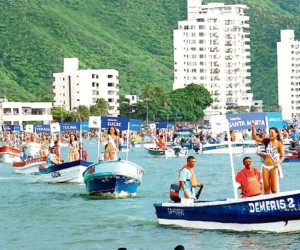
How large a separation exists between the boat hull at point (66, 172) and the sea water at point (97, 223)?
428mm

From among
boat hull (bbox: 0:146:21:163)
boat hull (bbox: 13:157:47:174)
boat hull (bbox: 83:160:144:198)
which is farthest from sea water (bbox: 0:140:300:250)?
boat hull (bbox: 0:146:21:163)

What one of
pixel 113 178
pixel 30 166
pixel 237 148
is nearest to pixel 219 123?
pixel 113 178

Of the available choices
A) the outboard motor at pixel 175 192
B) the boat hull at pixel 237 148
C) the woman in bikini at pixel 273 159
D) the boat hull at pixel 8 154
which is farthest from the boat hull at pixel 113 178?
the boat hull at pixel 237 148

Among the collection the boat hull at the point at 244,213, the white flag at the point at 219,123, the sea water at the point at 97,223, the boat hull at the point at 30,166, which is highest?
the white flag at the point at 219,123

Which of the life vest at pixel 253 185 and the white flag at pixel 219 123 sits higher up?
the white flag at pixel 219 123

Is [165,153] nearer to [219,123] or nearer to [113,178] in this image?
[113,178]

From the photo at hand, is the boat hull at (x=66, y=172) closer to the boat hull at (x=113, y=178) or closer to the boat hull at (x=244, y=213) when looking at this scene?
the boat hull at (x=113, y=178)

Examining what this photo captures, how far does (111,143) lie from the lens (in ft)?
154

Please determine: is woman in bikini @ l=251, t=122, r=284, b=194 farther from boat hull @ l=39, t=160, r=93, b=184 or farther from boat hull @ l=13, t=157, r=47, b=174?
boat hull @ l=13, t=157, r=47, b=174

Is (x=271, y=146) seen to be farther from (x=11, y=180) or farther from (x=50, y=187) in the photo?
(x=11, y=180)

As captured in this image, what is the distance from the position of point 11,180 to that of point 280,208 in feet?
117

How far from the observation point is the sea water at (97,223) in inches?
1375

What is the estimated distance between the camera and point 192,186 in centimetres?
3628

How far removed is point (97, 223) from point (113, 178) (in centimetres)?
649
